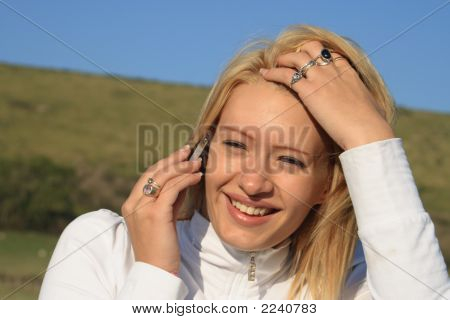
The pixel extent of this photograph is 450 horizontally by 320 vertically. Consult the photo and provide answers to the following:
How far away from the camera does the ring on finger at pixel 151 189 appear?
2.64 m

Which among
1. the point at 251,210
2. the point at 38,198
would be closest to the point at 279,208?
the point at 251,210

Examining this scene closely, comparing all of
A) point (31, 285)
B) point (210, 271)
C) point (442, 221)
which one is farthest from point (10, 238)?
point (210, 271)

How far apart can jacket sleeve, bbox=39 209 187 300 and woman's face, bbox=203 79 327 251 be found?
35cm

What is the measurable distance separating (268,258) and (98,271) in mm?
644

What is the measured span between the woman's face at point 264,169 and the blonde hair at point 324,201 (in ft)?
0.42

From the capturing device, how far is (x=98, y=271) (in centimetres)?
258

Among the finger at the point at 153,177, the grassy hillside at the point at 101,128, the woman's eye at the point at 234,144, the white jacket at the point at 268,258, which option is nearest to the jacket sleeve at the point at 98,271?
the white jacket at the point at 268,258

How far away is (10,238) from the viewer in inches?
525

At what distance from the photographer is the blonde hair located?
108 inches

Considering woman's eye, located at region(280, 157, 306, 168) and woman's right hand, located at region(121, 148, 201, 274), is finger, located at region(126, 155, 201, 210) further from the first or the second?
woman's eye, located at region(280, 157, 306, 168)

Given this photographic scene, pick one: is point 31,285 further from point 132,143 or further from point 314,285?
point 132,143

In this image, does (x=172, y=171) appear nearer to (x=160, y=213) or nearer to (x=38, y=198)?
(x=160, y=213)

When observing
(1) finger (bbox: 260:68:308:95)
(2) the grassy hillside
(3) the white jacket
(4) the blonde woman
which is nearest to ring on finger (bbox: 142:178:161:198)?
(4) the blonde woman

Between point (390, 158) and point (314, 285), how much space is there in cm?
58
